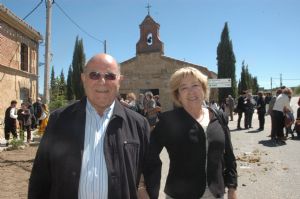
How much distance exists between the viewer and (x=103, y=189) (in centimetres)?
248

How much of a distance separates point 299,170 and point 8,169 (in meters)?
6.84

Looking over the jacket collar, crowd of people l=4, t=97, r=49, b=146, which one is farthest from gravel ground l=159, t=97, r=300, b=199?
crowd of people l=4, t=97, r=49, b=146

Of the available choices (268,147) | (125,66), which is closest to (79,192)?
(268,147)

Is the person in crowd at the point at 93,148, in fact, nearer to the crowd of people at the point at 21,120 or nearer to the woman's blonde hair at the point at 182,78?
the woman's blonde hair at the point at 182,78

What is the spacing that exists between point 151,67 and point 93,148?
115ft

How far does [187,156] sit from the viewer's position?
3.03 m

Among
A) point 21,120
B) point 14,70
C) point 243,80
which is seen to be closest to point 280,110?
point 21,120

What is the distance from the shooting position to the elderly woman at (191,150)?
118 inches

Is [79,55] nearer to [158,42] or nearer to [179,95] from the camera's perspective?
[158,42]

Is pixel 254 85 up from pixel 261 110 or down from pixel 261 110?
up

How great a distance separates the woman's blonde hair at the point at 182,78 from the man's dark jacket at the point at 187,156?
274 millimetres

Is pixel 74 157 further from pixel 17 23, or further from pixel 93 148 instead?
pixel 17 23

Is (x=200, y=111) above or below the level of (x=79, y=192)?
above

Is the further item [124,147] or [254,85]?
[254,85]
